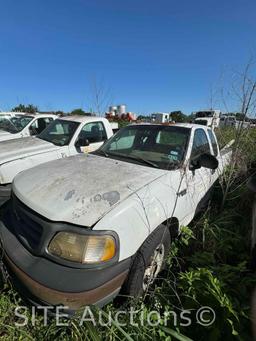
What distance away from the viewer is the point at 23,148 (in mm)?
4777

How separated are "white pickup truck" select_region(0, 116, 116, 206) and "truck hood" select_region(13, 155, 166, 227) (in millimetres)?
1398

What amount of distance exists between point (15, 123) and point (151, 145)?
6.95m

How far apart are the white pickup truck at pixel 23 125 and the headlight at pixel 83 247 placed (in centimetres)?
625

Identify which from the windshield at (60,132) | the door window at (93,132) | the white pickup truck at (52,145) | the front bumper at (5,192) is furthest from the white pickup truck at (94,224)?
the door window at (93,132)

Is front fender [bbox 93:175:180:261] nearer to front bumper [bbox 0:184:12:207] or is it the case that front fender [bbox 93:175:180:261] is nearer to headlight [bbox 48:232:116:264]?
headlight [bbox 48:232:116:264]

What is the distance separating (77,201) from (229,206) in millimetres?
3077

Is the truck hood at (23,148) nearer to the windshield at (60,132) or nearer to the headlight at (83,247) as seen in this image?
the windshield at (60,132)

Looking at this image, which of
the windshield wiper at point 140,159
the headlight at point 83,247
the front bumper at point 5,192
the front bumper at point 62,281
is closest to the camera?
the front bumper at point 62,281

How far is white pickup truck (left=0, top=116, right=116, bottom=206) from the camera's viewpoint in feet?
13.0

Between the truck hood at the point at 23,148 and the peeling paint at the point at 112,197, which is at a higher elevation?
the peeling paint at the point at 112,197

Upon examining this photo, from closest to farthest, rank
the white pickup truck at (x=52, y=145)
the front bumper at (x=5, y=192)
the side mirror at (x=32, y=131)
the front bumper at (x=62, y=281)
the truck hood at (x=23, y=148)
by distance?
the front bumper at (x=62, y=281), the front bumper at (x=5, y=192), the white pickup truck at (x=52, y=145), the truck hood at (x=23, y=148), the side mirror at (x=32, y=131)

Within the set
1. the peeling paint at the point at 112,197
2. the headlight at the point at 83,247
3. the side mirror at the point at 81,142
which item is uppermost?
the peeling paint at the point at 112,197

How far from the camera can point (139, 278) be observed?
2064 mm

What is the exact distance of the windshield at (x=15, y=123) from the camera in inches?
311
